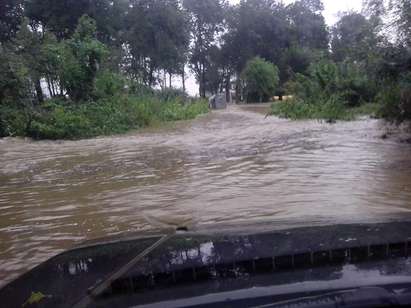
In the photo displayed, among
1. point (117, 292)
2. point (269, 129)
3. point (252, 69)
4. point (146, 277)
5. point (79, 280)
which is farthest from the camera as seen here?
point (252, 69)

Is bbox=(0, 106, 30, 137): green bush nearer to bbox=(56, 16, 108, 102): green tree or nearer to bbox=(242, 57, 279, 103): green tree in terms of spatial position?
bbox=(56, 16, 108, 102): green tree

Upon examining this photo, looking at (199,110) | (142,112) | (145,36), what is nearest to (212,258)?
(142,112)

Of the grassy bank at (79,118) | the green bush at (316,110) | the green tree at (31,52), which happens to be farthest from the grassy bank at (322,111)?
the green tree at (31,52)

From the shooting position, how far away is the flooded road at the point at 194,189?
4.76m

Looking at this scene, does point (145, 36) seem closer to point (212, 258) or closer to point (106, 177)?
point (106, 177)

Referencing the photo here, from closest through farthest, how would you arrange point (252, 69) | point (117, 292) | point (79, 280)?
1. point (117, 292)
2. point (79, 280)
3. point (252, 69)

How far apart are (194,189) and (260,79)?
132 feet

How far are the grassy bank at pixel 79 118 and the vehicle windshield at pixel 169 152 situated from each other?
57mm

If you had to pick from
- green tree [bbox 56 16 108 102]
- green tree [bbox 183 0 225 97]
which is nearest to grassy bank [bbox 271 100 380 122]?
green tree [bbox 56 16 108 102]

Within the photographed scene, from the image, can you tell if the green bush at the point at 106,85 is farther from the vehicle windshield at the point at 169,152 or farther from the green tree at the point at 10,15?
the green tree at the point at 10,15

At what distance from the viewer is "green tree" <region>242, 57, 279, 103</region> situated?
45.0 metres

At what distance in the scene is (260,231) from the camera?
8.18ft

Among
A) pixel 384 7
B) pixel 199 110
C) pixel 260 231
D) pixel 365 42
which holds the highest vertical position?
pixel 384 7

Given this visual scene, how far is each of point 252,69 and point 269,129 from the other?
30.2 meters
